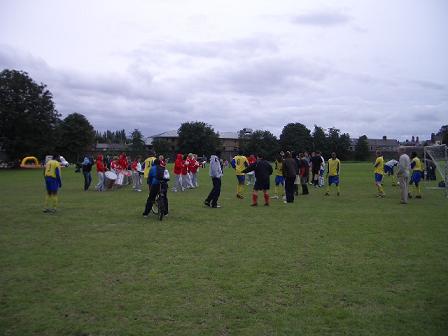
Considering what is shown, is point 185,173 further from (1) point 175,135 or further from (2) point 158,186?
(1) point 175,135

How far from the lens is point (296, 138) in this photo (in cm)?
10581

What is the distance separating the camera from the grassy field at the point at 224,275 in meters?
5.00

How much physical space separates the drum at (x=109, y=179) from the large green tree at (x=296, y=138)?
84.6 metres

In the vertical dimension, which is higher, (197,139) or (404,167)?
(197,139)

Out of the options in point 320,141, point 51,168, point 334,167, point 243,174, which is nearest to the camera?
point 51,168

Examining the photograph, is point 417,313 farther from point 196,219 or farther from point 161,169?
point 161,169

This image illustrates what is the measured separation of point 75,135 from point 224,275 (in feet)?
276

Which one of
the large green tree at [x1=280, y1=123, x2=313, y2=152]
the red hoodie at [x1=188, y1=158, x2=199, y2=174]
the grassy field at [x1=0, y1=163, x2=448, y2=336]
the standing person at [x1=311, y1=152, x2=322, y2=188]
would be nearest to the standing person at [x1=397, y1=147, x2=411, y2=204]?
the grassy field at [x1=0, y1=163, x2=448, y2=336]

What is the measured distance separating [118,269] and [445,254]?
620 cm

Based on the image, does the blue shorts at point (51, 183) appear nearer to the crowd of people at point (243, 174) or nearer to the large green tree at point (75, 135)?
the crowd of people at point (243, 174)

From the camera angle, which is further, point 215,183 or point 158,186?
point 215,183

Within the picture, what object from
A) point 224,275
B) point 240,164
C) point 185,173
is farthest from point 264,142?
point 224,275

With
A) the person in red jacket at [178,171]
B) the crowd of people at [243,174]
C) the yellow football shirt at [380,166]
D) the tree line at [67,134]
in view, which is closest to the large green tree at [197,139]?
the tree line at [67,134]

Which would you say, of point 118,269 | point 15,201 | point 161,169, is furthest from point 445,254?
point 15,201
